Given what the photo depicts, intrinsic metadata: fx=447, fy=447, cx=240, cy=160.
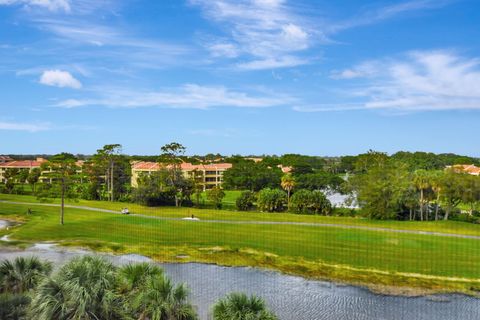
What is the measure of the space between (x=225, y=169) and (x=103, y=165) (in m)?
46.9

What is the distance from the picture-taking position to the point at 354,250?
40.5 meters

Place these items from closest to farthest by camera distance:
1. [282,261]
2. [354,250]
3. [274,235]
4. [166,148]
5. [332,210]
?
[282,261]
[354,250]
[274,235]
[332,210]
[166,148]

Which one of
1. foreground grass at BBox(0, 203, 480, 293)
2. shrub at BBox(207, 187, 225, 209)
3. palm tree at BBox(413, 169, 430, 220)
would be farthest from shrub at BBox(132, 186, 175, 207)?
palm tree at BBox(413, 169, 430, 220)

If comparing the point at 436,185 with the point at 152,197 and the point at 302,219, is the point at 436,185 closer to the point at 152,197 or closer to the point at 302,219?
the point at 302,219

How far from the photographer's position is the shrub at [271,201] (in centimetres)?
7156

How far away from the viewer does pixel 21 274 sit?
20.4m

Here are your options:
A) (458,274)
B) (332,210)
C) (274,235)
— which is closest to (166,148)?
(332,210)

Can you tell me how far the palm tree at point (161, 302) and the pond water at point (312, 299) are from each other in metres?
5.33

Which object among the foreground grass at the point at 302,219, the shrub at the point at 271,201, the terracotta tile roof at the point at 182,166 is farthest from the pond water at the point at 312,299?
the terracotta tile roof at the point at 182,166

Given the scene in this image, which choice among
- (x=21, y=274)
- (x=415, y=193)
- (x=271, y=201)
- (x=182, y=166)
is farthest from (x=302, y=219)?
(x=182, y=166)

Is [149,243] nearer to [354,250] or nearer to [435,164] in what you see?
[354,250]

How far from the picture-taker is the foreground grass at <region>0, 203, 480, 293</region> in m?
32.5

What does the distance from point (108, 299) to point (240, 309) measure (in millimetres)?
4833

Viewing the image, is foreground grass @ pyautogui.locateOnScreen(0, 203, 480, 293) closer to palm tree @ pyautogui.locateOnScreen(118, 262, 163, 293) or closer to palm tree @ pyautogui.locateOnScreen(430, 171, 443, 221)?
palm tree @ pyautogui.locateOnScreen(118, 262, 163, 293)
